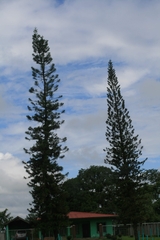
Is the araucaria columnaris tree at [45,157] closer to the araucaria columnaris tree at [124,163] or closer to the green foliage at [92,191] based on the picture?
the araucaria columnaris tree at [124,163]

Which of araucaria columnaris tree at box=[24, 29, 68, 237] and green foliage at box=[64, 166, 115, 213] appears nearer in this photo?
araucaria columnaris tree at box=[24, 29, 68, 237]

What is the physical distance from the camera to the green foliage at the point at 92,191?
51938mm

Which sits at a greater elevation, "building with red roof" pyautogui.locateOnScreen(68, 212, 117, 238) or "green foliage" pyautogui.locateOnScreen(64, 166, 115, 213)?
"green foliage" pyautogui.locateOnScreen(64, 166, 115, 213)

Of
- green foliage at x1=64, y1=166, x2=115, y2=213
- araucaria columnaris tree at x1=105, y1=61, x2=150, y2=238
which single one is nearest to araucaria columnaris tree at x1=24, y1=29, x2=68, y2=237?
araucaria columnaris tree at x1=105, y1=61, x2=150, y2=238

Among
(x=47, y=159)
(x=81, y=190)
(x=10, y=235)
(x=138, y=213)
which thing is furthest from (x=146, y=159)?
(x=81, y=190)

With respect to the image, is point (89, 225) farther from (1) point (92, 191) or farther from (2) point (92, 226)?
(1) point (92, 191)

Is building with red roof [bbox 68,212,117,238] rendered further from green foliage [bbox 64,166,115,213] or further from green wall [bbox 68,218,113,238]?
green foliage [bbox 64,166,115,213]

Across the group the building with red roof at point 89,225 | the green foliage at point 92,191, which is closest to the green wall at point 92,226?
the building with red roof at point 89,225

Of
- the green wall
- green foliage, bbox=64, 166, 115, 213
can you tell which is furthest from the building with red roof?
green foliage, bbox=64, 166, 115, 213

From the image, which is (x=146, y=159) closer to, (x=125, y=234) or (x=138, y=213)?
(x=138, y=213)

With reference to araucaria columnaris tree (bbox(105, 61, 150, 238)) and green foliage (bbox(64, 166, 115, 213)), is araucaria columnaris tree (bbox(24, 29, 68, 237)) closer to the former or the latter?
araucaria columnaris tree (bbox(105, 61, 150, 238))

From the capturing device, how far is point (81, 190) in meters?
53.5

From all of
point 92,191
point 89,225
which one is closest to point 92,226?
point 89,225

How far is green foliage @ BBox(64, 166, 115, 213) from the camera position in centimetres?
5194
